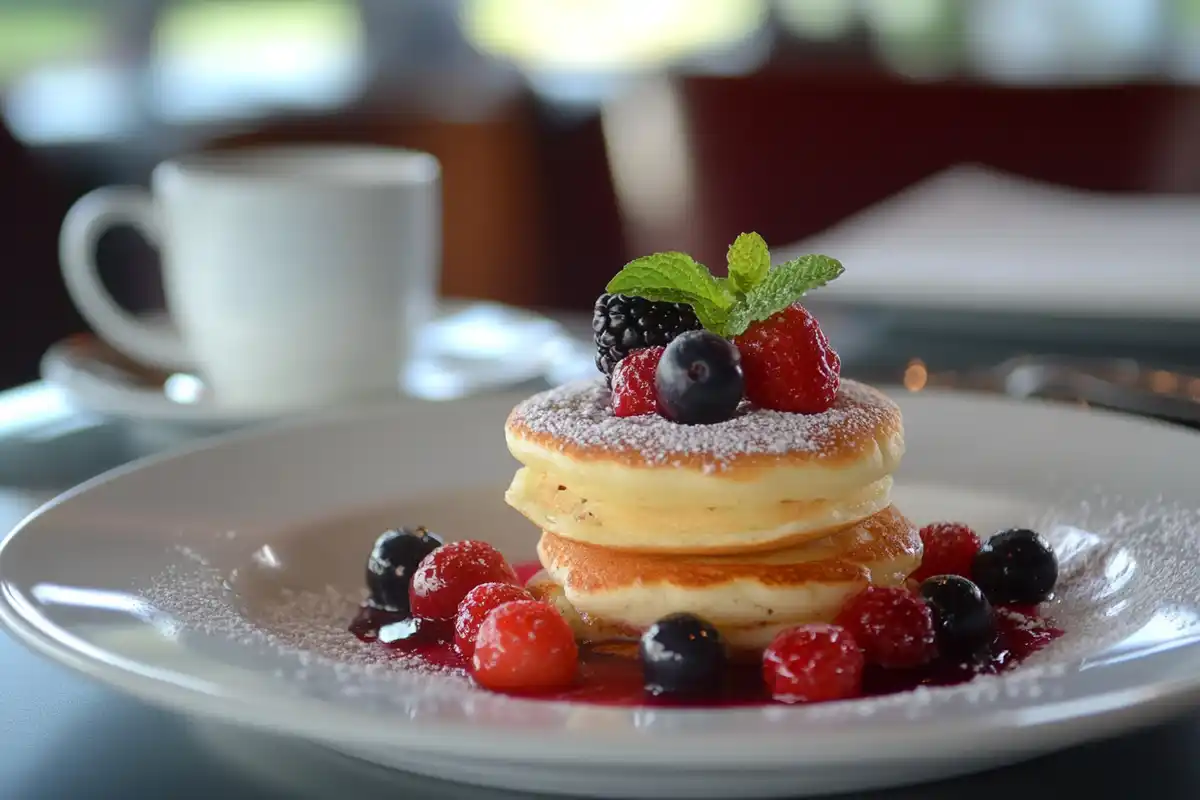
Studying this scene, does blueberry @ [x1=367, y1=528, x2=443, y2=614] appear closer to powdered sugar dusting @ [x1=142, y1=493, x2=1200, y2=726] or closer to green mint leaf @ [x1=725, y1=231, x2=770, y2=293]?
powdered sugar dusting @ [x1=142, y1=493, x2=1200, y2=726]

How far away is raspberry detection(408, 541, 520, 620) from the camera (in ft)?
3.78

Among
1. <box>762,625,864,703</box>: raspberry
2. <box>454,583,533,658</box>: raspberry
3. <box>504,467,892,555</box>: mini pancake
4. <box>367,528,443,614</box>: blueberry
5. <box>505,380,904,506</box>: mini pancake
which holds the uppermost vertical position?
<box>505,380,904,506</box>: mini pancake

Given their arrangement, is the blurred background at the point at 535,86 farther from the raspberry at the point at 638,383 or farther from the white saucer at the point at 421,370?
the raspberry at the point at 638,383

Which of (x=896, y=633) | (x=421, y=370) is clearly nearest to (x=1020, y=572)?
(x=896, y=633)

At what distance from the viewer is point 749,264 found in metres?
1.18

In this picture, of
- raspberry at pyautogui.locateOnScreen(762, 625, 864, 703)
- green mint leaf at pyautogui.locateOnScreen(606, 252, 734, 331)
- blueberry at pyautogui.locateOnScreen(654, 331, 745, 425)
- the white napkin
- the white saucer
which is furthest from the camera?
the white napkin

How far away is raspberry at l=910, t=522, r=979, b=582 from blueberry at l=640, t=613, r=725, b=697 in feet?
1.10

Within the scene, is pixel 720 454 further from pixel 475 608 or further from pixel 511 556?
pixel 511 556

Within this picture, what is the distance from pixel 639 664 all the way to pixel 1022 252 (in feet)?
5.96

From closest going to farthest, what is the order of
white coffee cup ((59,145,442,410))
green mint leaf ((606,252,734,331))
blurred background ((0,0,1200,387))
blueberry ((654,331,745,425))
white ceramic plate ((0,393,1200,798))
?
white ceramic plate ((0,393,1200,798))
blueberry ((654,331,745,425))
green mint leaf ((606,252,734,331))
white coffee cup ((59,145,442,410))
blurred background ((0,0,1200,387))

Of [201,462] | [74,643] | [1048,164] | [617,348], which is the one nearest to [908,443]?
[617,348]

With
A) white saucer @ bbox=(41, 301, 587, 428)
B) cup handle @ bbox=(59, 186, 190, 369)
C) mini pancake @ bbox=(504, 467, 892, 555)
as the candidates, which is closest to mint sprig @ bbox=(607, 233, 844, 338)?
mini pancake @ bbox=(504, 467, 892, 555)

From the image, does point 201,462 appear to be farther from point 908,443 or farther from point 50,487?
point 908,443

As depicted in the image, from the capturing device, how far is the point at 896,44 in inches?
195
